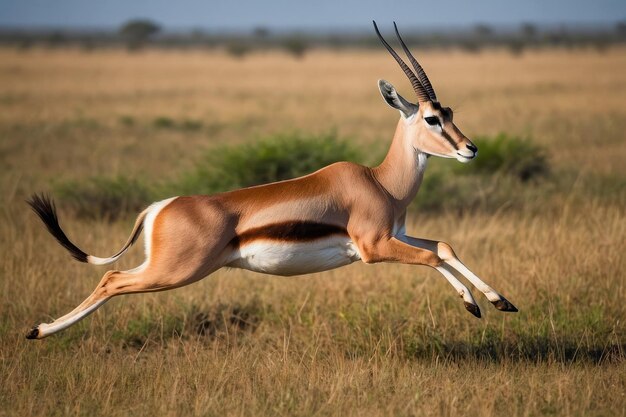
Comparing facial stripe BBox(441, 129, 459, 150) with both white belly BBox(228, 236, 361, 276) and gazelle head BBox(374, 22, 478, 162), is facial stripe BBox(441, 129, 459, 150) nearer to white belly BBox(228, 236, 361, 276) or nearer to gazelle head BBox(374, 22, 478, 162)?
gazelle head BBox(374, 22, 478, 162)

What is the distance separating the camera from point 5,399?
17.7 ft

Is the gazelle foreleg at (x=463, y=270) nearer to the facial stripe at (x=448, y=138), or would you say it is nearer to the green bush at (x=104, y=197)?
the facial stripe at (x=448, y=138)

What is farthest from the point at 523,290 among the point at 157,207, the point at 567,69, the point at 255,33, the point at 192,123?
the point at 255,33

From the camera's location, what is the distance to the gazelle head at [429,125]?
5.79 m

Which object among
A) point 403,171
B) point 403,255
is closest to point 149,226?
point 403,255

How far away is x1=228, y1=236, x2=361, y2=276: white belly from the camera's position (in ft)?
18.1

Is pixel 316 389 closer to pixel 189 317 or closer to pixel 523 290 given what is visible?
pixel 189 317

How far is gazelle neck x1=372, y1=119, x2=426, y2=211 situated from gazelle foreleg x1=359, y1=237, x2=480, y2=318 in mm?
452

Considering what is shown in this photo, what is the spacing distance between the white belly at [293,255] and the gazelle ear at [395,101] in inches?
37.4

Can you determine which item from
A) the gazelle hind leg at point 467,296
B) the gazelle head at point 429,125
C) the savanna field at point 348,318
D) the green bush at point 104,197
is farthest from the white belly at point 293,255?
the green bush at point 104,197

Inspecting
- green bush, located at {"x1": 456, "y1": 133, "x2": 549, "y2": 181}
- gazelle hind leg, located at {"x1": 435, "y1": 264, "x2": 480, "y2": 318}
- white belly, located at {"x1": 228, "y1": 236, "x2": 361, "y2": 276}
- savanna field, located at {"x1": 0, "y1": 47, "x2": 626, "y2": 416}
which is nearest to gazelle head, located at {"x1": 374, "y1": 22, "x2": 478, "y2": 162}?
gazelle hind leg, located at {"x1": 435, "y1": 264, "x2": 480, "y2": 318}

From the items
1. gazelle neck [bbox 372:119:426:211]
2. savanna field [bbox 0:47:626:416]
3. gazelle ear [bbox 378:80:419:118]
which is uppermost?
gazelle ear [bbox 378:80:419:118]

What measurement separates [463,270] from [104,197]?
7369mm

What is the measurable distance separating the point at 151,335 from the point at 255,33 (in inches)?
6071
